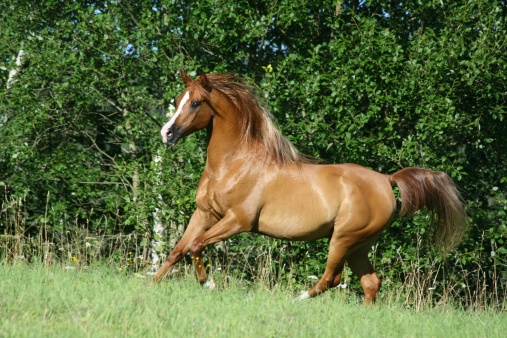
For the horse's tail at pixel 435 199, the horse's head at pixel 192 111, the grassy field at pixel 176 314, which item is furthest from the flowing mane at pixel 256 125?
the grassy field at pixel 176 314

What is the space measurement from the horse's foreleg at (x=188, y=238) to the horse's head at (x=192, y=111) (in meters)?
0.86

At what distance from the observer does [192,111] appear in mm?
6230

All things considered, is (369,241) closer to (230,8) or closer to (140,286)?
(140,286)

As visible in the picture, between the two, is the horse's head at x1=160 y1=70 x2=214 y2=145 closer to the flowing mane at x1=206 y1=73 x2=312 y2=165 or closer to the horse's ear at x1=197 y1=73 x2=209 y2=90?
the horse's ear at x1=197 y1=73 x2=209 y2=90

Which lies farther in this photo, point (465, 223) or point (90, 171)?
point (90, 171)

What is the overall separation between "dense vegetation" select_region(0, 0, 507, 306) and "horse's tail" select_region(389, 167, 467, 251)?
1.83 metres

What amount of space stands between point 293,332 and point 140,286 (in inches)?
60.7

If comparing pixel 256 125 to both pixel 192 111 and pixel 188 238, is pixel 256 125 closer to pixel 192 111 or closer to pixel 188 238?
pixel 192 111

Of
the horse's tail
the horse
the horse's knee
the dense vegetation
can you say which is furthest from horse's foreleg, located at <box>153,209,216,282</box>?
the dense vegetation

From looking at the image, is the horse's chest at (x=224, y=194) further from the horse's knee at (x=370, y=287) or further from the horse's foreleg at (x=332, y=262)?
the horse's knee at (x=370, y=287)

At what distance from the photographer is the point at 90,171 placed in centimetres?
1038

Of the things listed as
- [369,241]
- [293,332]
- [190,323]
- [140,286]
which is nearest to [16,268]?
[140,286]

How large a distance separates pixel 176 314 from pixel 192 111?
2.11 meters

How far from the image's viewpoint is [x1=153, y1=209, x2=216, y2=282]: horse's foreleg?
6367 mm
